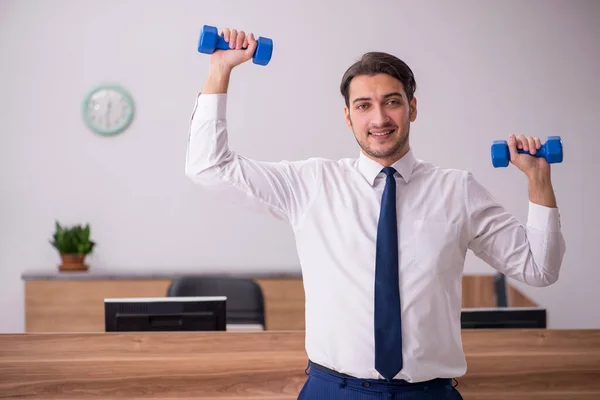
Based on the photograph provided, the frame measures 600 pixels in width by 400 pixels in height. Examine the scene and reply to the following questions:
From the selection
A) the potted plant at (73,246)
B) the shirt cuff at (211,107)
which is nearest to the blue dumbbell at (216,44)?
the shirt cuff at (211,107)

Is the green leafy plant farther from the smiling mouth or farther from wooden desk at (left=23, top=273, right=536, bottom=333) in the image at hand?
the smiling mouth

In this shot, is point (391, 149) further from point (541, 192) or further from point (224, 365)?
point (224, 365)

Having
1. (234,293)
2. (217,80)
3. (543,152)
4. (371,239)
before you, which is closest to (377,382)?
(371,239)

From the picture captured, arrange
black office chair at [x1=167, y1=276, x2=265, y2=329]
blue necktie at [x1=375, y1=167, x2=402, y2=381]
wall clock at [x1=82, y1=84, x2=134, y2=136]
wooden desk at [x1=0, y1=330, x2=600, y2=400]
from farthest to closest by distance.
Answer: wall clock at [x1=82, y1=84, x2=134, y2=136], black office chair at [x1=167, y1=276, x2=265, y2=329], wooden desk at [x1=0, y1=330, x2=600, y2=400], blue necktie at [x1=375, y1=167, x2=402, y2=381]

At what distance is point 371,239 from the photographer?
5.57 feet

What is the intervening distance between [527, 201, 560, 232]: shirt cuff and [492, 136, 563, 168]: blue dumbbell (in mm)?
112

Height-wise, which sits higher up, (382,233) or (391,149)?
(391,149)

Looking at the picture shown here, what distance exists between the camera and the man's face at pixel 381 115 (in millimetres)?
1708

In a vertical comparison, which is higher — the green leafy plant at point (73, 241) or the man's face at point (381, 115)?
the man's face at point (381, 115)

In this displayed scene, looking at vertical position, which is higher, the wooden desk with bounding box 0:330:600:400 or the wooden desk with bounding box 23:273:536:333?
the wooden desk with bounding box 0:330:600:400

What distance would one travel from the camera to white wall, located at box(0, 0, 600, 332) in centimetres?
511

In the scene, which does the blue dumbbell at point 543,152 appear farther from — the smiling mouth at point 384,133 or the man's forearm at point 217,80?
the man's forearm at point 217,80

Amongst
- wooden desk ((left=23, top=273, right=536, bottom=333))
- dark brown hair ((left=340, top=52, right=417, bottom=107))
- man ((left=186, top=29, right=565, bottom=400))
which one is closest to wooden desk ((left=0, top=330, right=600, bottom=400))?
man ((left=186, top=29, right=565, bottom=400))

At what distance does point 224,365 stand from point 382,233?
32.5 inches
